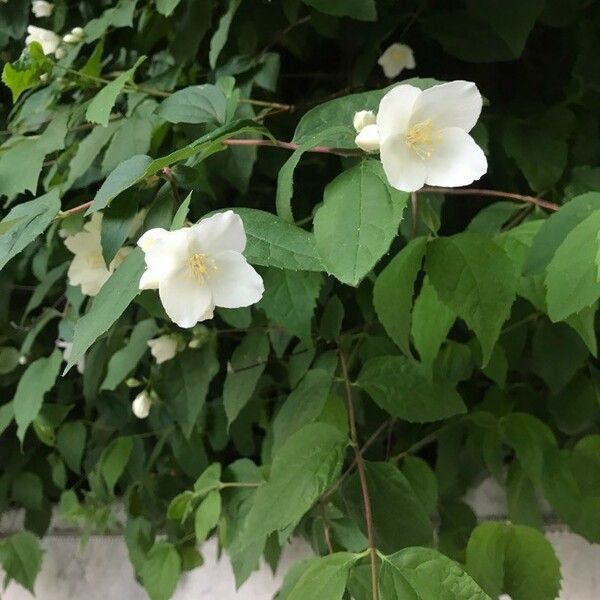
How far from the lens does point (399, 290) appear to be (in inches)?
19.6

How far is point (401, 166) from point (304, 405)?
32cm

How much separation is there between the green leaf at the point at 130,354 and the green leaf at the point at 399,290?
1.15 feet

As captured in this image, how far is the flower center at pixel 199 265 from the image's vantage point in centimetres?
41

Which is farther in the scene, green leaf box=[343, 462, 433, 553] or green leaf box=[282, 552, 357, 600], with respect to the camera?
green leaf box=[343, 462, 433, 553]

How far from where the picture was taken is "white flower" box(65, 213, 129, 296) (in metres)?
0.67

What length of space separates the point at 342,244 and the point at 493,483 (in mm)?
679

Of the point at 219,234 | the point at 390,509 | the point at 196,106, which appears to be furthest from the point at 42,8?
the point at 390,509

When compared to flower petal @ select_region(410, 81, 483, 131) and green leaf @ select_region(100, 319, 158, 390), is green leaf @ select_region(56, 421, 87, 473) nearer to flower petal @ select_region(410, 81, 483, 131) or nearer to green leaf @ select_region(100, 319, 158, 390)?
green leaf @ select_region(100, 319, 158, 390)

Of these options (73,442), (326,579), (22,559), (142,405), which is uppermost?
(326,579)

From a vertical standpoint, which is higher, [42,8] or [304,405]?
[42,8]

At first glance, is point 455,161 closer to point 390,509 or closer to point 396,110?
Answer: point 396,110

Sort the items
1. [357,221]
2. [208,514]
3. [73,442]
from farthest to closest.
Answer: [73,442] → [208,514] → [357,221]

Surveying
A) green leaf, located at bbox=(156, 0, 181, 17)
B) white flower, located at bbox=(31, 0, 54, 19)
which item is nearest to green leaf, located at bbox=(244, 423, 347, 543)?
green leaf, located at bbox=(156, 0, 181, 17)

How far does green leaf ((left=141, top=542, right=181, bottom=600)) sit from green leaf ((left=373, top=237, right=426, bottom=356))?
0.54 meters
